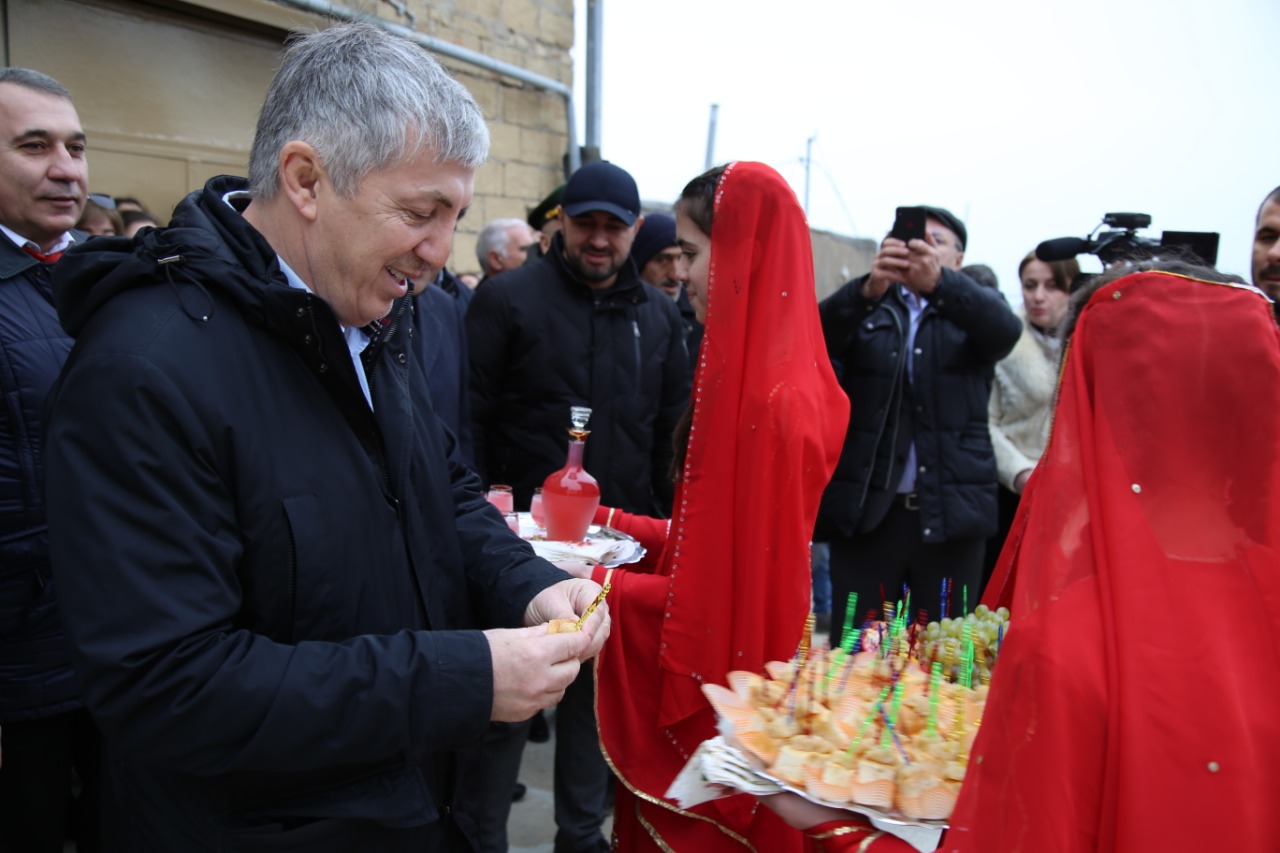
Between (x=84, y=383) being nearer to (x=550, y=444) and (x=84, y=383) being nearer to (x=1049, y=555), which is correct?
(x=1049, y=555)

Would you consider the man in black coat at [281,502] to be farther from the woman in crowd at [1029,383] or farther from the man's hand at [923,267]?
the woman in crowd at [1029,383]

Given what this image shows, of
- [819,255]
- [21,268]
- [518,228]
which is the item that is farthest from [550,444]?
[819,255]

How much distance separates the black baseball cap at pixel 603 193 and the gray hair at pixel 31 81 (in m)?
1.90

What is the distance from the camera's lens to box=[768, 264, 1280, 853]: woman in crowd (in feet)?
3.79

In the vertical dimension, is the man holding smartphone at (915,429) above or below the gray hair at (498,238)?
below

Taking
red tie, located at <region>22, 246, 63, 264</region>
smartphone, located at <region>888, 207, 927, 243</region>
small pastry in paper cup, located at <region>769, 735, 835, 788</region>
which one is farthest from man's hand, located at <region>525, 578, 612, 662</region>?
smartphone, located at <region>888, 207, 927, 243</region>

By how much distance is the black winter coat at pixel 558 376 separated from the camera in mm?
3805

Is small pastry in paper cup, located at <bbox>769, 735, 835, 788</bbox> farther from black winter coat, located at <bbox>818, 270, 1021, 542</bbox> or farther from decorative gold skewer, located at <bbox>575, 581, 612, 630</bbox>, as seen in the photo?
black winter coat, located at <bbox>818, 270, 1021, 542</bbox>

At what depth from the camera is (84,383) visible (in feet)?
4.23

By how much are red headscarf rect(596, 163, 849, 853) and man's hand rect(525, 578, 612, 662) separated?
0.56 metres

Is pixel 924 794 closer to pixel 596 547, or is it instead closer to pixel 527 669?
pixel 527 669

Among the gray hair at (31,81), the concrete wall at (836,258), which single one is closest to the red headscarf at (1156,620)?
the gray hair at (31,81)

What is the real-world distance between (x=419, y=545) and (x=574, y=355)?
2207 millimetres

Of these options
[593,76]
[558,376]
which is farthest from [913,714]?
[593,76]
